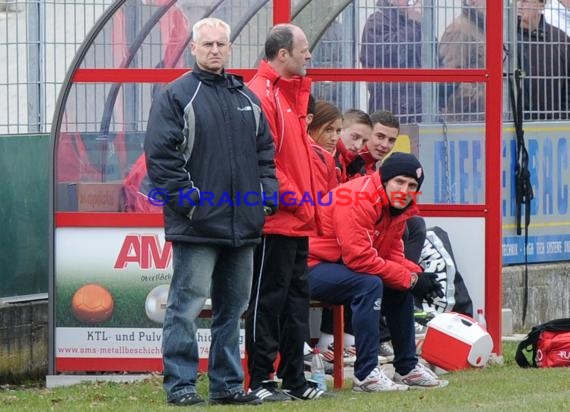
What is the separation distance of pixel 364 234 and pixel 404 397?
1.03 meters

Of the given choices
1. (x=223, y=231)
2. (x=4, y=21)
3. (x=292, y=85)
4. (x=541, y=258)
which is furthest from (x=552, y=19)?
(x=223, y=231)

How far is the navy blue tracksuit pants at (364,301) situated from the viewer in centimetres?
909

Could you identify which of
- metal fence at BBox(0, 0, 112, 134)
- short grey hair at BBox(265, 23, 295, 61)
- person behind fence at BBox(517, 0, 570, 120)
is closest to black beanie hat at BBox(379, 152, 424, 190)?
short grey hair at BBox(265, 23, 295, 61)

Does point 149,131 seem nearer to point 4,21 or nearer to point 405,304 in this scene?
point 405,304

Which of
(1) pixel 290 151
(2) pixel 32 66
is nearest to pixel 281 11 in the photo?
(1) pixel 290 151

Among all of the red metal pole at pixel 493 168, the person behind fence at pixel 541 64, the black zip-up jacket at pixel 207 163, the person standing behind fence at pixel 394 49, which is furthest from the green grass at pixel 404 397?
the person behind fence at pixel 541 64

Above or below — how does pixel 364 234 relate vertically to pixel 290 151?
below

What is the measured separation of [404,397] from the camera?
8.73 metres

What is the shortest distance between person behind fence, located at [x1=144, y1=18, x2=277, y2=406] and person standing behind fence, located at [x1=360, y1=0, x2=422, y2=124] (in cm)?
249

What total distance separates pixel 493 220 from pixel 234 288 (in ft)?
9.47

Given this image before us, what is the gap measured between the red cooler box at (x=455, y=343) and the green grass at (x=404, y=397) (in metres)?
0.11

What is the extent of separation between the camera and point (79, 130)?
1066 centimetres

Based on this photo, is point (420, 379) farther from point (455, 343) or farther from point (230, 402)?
point (230, 402)

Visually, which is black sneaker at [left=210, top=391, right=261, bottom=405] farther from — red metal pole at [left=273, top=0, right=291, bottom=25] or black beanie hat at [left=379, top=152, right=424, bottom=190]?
red metal pole at [left=273, top=0, right=291, bottom=25]
